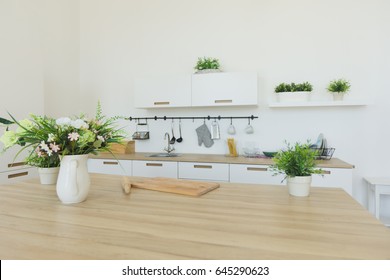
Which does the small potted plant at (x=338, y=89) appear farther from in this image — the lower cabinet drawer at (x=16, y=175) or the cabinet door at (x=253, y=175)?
the lower cabinet drawer at (x=16, y=175)

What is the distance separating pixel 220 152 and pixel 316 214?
8.12ft

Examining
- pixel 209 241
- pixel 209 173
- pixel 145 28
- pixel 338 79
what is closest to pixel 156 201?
pixel 209 241

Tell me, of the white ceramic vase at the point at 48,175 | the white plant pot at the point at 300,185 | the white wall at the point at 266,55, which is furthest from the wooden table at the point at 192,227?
the white wall at the point at 266,55

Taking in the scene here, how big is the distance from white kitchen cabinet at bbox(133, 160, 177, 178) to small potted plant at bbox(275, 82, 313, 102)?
1469 millimetres

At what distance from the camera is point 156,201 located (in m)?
1.30

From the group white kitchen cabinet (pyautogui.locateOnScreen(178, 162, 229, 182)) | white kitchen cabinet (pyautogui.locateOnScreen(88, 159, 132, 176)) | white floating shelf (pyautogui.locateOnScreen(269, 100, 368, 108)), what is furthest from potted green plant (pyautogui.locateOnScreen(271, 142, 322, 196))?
white kitchen cabinet (pyautogui.locateOnScreen(88, 159, 132, 176))

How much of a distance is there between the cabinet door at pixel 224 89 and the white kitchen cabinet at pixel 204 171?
29.2 inches

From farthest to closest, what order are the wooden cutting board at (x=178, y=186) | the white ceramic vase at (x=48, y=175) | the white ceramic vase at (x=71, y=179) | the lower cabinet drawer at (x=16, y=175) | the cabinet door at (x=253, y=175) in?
the cabinet door at (x=253, y=175) → the lower cabinet drawer at (x=16, y=175) → the white ceramic vase at (x=48, y=175) → the wooden cutting board at (x=178, y=186) → the white ceramic vase at (x=71, y=179)

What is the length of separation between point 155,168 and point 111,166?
24.8 inches

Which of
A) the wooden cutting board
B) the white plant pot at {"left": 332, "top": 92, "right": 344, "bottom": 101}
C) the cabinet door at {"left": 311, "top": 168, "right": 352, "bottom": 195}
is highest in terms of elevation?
the white plant pot at {"left": 332, "top": 92, "right": 344, "bottom": 101}

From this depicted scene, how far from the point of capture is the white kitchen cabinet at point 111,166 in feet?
10.7

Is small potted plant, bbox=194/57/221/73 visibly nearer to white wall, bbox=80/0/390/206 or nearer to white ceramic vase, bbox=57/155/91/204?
white wall, bbox=80/0/390/206

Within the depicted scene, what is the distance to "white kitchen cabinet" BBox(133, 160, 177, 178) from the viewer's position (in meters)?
3.08

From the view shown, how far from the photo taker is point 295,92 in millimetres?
2975
